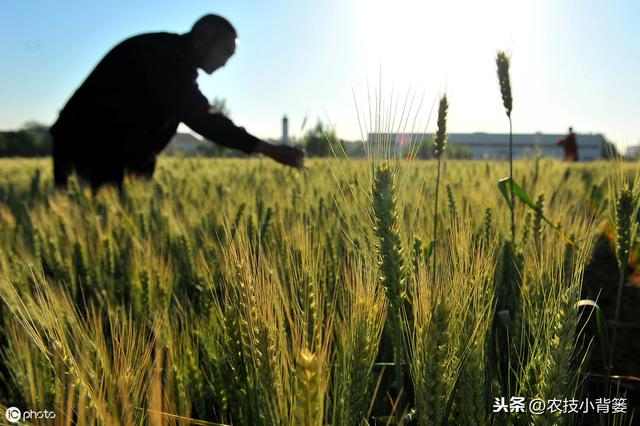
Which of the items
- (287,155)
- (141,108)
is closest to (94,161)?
(141,108)

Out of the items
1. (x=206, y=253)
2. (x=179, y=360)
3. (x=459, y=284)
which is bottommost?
(x=179, y=360)

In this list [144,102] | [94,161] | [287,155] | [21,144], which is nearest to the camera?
[287,155]

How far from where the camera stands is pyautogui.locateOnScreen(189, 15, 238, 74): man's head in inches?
131

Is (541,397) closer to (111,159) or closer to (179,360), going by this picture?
(179,360)

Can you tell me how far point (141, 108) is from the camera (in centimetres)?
374

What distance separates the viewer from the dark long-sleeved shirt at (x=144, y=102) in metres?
3.05

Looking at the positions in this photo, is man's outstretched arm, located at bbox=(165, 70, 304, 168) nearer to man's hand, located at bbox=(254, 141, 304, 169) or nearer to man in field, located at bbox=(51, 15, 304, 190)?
man in field, located at bbox=(51, 15, 304, 190)

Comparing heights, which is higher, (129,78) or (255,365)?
(129,78)

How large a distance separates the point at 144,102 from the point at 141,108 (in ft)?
0.27

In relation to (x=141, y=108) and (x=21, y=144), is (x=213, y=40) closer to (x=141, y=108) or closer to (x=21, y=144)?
(x=141, y=108)

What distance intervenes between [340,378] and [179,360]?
39 centimetres

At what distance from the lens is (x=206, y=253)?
5.04 ft

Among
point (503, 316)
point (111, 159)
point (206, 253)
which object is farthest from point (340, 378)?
point (111, 159)

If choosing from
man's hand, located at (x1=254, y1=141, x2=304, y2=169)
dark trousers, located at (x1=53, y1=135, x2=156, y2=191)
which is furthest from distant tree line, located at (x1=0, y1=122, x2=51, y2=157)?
man's hand, located at (x1=254, y1=141, x2=304, y2=169)
